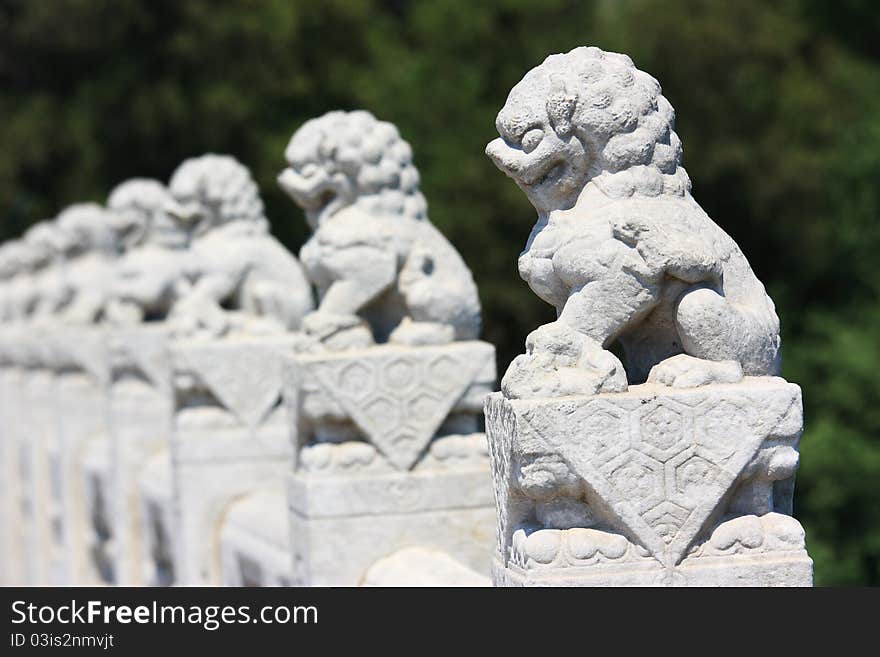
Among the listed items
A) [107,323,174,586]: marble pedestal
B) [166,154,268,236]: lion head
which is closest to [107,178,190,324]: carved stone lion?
[107,323,174,586]: marble pedestal

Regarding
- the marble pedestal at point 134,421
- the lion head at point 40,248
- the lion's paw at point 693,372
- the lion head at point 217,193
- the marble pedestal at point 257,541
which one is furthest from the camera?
the lion head at point 40,248

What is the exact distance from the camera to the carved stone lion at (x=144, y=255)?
362 inches

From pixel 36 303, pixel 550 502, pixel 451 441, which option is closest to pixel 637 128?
pixel 550 502

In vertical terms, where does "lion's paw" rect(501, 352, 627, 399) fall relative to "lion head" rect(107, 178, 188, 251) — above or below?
below

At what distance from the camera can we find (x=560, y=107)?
381 centimetres

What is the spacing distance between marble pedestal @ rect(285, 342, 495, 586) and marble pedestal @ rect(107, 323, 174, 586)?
3395 mm

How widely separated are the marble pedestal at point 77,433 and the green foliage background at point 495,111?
5.37 m

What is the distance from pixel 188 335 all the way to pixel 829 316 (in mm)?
9288

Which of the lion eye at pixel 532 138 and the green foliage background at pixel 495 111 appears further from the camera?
the green foliage background at pixel 495 111

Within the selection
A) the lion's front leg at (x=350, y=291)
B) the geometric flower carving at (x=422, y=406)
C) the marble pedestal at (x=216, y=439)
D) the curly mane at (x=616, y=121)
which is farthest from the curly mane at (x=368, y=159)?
the curly mane at (x=616, y=121)

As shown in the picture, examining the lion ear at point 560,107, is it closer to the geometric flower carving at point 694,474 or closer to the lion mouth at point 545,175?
the lion mouth at point 545,175

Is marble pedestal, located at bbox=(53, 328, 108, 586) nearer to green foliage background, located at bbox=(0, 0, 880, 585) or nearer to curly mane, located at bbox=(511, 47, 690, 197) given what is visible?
green foliage background, located at bbox=(0, 0, 880, 585)

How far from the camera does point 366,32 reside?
20.5 meters

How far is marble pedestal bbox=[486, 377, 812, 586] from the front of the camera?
3580mm
